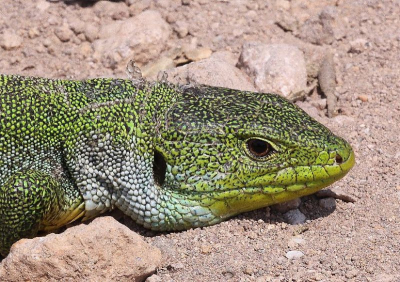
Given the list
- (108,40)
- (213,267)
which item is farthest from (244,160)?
(108,40)

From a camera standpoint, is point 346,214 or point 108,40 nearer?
point 346,214

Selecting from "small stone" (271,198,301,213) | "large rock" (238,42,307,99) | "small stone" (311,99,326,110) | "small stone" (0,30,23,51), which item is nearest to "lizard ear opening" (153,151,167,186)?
"small stone" (271,198,301,213)

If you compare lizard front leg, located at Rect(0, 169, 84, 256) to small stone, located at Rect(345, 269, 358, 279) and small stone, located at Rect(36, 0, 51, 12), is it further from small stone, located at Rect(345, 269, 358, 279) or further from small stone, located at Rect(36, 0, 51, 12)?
small stone, located at Rect(36, 0, 51, 12)

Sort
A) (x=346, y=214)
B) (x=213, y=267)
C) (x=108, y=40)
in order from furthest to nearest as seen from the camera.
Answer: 1. (x=108, y=40)
2. (x=346, y=214)
3. (x=213, y=267)

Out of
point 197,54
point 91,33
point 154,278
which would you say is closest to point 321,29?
point 197,54

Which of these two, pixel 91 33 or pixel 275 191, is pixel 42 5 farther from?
pixel 275 191

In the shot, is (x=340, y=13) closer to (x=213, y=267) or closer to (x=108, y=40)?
(x=108, y=40)
